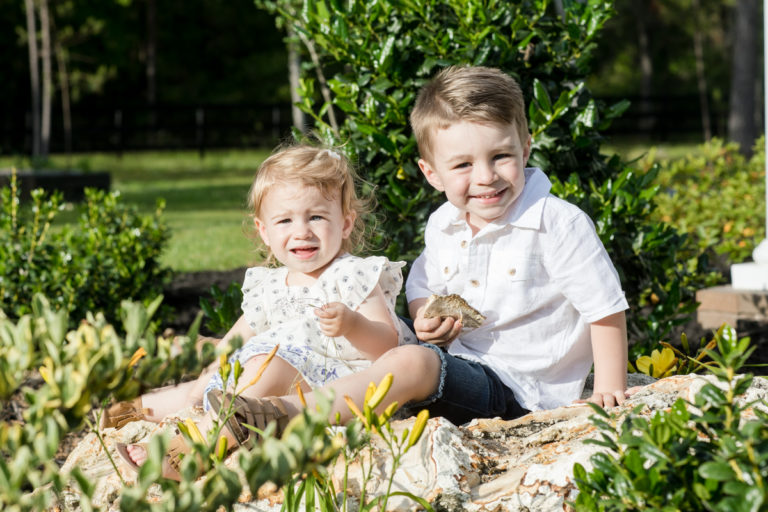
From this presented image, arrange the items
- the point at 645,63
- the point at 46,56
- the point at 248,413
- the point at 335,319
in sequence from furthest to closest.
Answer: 1. the point at 645,63
2. the point at 46,56
3. the point at 335,319
4. the point at 248,413

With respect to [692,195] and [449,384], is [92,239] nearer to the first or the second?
[449,384]

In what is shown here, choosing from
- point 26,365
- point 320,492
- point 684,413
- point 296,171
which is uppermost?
point 296,171

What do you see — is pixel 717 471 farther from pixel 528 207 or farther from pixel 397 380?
pixel 528 207

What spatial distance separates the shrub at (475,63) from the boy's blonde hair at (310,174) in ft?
1.55

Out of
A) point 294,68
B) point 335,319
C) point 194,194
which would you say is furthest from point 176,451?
point 294,68

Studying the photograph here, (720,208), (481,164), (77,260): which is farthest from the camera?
(720,208)

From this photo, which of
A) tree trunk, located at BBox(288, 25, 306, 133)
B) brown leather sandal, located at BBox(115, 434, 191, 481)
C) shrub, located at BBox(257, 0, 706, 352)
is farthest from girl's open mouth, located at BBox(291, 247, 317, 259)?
tree trunk, located at BBox(288, 25, 306, 133)

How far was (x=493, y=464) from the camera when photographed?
220cm

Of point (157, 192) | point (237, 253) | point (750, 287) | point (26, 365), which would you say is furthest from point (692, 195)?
point (157, 192)

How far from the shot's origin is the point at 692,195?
7547 millimetres

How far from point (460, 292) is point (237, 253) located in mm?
5514

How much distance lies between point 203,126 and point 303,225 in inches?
882

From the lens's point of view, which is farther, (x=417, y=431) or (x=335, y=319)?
(x=335, y=319)

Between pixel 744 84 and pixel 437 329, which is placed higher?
pixel 744 84
